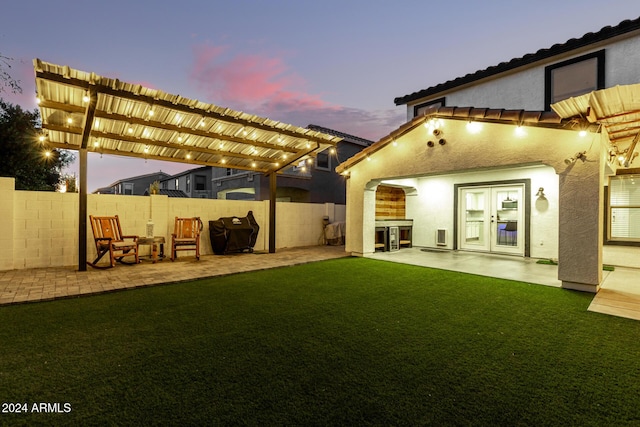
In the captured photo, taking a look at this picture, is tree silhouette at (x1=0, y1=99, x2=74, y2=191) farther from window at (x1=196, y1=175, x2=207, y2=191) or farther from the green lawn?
window at (x1=196, y1=175, x2=207, y2=191)

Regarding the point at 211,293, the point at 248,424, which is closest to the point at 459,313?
the point at 248,424

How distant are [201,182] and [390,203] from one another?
618 inches

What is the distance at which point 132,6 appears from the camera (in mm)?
11297

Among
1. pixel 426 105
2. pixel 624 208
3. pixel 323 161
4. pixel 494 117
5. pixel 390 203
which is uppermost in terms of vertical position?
pixel 426 105

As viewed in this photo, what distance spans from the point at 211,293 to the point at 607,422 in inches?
166

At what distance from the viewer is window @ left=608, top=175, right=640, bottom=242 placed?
6344mm

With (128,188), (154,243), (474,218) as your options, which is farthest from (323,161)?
(128,188)

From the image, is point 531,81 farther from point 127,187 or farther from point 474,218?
point 127,187

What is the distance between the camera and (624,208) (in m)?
6.48

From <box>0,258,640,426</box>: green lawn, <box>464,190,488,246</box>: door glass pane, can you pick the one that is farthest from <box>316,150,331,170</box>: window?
<box>0,258,640,426</box>: green lawn

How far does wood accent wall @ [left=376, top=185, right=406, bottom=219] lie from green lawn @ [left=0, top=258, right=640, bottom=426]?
586 cm

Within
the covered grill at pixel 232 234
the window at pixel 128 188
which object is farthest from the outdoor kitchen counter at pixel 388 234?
the window at pixel 128 188

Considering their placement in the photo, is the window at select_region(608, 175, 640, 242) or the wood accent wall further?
the wood accent wall

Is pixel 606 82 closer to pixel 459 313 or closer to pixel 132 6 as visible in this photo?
pixel 459 313
